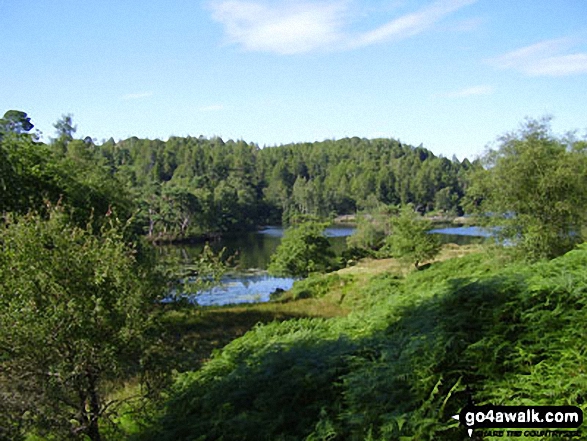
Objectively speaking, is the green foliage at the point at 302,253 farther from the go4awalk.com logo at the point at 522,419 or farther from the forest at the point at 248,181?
the go4awalk.com logo at the point at 522,419

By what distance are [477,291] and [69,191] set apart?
16.3 meters

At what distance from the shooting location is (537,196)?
18.7 m

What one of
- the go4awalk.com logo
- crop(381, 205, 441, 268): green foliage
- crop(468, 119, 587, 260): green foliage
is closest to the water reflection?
crop(381, 205, 441, 268): green foliage

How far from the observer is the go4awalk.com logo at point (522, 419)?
3730 millimetres

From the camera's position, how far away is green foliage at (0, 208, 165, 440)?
17.7 ft

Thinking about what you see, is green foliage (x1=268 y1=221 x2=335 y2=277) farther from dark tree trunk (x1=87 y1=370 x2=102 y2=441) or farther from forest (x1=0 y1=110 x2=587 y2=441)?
dark tree trunk (x1=87 y1=370 x2=102 y2=441)

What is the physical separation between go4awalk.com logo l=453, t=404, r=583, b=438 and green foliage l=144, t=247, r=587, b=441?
9 cm

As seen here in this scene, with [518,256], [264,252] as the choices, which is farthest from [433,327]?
[264,252]

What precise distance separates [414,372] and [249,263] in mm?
48340

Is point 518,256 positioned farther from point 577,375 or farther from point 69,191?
point 69,191

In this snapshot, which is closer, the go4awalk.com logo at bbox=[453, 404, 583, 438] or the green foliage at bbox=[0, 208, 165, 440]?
the go4awalk.com logo at bbox=[453, 404, 583, 438]

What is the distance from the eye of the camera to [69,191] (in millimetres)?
17344

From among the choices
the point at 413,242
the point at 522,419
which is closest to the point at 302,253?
the point at 413,242

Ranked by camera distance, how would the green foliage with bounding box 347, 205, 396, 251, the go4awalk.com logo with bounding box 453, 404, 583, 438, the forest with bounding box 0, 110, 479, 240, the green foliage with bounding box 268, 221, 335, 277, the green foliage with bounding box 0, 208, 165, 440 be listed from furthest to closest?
the forest with bounding box 0, 110, 479, 240 → the green foliage with bounding box 347, 205, 396, 251 → the green foliage with bounding box 268, 221, 335, 277 → the green foliage with bounding box 0, 208, 165, 440 → the go4awalk.com logo with bounding box 453, 404, 583, 438
